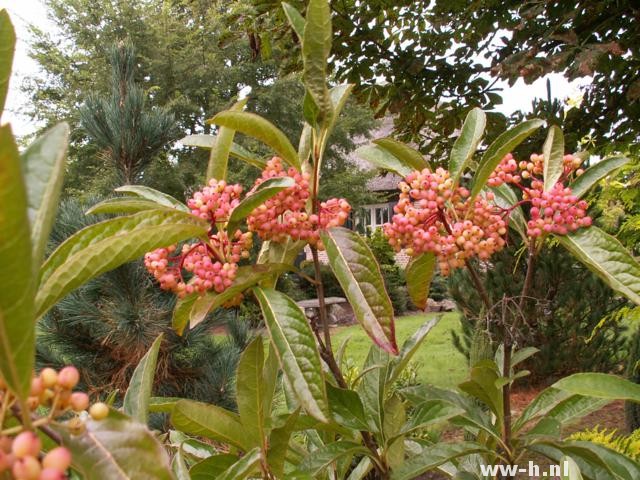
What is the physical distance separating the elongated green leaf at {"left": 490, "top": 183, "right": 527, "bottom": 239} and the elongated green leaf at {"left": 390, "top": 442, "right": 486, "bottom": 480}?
55 centimetres

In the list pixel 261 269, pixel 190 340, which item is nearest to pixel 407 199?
pixel 261 269

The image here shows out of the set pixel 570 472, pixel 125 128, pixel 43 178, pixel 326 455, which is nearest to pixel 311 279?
pixel 326 455

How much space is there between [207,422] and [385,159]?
766mm

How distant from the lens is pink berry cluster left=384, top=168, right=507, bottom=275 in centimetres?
118

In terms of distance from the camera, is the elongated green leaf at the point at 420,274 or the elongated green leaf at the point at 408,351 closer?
the elongated green leaf at the point at 420,274

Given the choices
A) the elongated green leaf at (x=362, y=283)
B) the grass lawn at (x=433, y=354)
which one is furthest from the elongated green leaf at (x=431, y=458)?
the grass lawn at (x=433, y=354)

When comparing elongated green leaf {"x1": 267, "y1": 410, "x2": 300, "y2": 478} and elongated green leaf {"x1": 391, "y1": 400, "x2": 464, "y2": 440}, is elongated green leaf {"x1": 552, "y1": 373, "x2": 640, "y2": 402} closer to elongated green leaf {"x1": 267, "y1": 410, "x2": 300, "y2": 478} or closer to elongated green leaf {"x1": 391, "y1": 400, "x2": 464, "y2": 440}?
elongated green leaf {"x1": 391, "y1": 400, "x2": 464, "y2": 440}

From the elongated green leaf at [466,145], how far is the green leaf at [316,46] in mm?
416

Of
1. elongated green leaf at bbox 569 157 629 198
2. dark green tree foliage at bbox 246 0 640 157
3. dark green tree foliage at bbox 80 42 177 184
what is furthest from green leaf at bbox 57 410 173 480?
dark green tree foliage at bbox 80 42 177 184

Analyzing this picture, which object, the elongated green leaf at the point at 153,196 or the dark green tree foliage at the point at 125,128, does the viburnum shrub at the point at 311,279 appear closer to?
the elongated green leaf at the point at 153,196

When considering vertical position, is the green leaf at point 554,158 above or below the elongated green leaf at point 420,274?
above

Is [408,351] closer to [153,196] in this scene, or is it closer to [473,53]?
[153,196]

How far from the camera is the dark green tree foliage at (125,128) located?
3.84 meters

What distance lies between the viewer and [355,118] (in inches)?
708
